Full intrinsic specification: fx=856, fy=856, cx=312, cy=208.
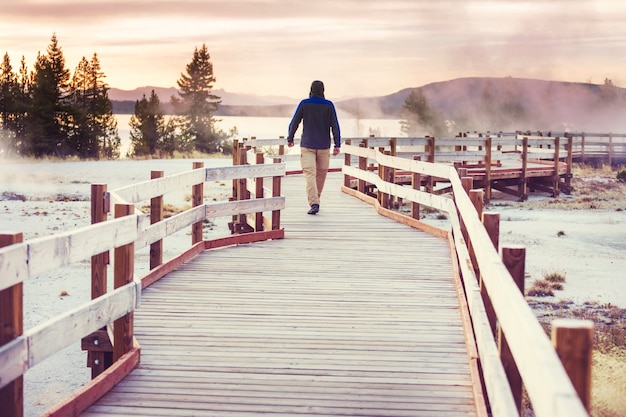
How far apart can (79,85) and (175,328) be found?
67.3 m

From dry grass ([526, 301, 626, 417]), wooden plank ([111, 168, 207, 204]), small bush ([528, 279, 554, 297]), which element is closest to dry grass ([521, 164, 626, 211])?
small bush ([528, 279, 554, 297])

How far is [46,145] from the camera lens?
60812mm

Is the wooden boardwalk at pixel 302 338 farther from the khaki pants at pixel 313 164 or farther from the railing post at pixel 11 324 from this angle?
the khaki pants at pixel 313 164

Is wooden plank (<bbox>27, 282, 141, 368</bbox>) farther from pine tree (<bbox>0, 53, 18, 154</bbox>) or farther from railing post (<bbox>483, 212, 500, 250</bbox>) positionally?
pine tree (<bbox>0, 53, 18, 154</bbox>)

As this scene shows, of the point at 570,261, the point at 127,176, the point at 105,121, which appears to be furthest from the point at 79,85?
the point at 570,261

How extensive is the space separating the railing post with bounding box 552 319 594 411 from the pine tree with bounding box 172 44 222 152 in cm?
7570

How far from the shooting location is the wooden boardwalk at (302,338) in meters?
5.27

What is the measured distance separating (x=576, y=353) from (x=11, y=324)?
112 inches

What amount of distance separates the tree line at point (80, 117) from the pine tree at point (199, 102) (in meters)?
0.09

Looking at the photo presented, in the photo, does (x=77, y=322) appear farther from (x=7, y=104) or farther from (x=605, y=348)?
(x=7, y=104)

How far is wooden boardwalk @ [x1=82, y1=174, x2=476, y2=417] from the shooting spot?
5.27 m

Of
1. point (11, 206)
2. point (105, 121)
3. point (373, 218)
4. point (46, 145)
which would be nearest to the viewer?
point (373, 218)

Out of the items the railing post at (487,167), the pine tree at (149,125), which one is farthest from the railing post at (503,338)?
the pine tree at (149,125)

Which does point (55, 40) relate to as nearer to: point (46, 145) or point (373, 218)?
point (46, 145)
